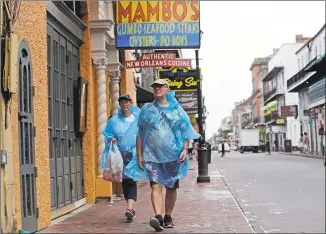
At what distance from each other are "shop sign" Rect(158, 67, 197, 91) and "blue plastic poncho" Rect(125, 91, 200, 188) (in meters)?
14.1

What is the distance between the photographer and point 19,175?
610 centimetres

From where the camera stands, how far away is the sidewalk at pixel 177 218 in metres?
6.96

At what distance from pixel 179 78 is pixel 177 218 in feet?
44.4

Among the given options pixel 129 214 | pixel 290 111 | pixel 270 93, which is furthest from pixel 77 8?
pixel 270 93

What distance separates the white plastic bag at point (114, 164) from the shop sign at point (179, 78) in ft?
42.6

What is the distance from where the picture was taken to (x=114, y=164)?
8141 mm

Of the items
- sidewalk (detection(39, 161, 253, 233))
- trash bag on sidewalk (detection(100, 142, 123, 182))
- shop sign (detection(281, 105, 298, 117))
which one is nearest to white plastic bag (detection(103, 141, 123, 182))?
trash bag on sidewalk (detection(100, 142, 123, 182))

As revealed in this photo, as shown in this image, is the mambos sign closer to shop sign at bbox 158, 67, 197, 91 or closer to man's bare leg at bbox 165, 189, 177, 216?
man's bare leg at bbox 165, 189, 177, 216

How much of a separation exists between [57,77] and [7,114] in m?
2.83

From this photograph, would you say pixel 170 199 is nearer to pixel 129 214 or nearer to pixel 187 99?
pixel 129 214

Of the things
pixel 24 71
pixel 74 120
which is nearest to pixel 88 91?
pixel 74 120

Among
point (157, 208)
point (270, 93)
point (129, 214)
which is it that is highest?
point (270, 93)

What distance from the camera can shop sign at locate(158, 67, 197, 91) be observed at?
21094 millimetres

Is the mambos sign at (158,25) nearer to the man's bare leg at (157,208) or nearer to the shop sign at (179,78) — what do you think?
the man's bare leg at (157,208)
